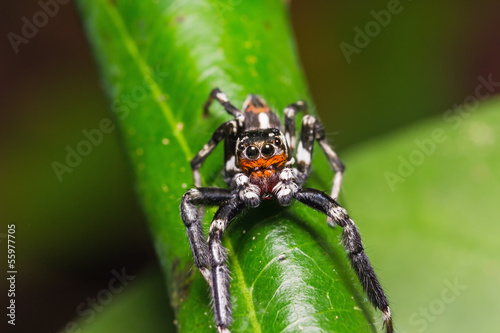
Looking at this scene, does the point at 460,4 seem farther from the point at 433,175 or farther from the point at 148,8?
the point at 148,8

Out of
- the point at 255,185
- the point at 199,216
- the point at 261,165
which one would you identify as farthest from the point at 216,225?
the point at 261,165

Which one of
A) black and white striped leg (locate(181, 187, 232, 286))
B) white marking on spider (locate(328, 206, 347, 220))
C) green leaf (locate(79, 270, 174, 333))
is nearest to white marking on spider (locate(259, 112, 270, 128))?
black and white striped leg (locate(181, 187, 232, 286))

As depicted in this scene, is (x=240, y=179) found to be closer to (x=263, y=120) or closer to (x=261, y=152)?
(x=261, y=152)

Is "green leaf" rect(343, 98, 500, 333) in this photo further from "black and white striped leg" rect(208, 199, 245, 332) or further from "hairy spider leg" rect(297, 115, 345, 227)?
"black and white striped leg" rect(208, 199, 245, 332)

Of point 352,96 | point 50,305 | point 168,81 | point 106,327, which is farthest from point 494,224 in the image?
point 50,305

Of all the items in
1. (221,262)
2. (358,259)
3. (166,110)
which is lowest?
(358,259)

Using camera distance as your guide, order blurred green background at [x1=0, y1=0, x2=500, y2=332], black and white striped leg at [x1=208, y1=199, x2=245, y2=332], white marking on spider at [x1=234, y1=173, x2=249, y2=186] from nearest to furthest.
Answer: black and white striped leg at [x1=208, y1=199, x2=245, y2=332] < white marking on spider at [x1=234, y1=173, x2=249, y2=186] < blurred green background at [x1=0, y1=0, x2=500, y2=332]
